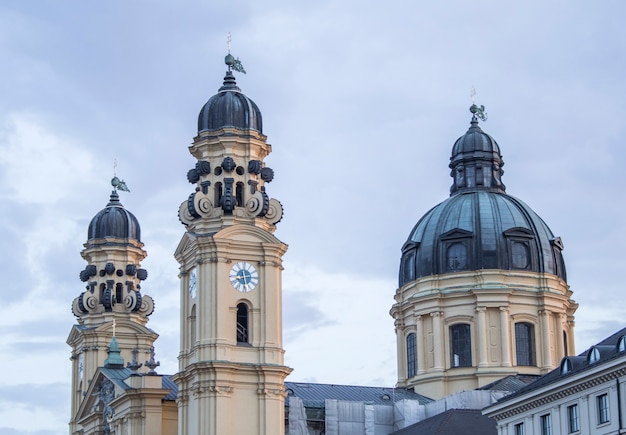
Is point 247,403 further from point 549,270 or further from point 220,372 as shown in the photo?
point 549,270

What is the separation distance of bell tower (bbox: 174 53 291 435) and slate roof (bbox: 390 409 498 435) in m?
8.14

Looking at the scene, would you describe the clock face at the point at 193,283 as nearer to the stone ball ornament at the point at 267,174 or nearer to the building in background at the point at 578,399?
the stone ball ornament at the point at 267,174

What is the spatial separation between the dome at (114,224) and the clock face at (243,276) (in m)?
25.5

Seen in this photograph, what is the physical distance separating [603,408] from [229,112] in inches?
1350

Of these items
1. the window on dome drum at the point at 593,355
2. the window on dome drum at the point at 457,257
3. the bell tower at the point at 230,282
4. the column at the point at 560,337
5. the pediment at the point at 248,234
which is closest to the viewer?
the window on dome drum at the point at 593,355

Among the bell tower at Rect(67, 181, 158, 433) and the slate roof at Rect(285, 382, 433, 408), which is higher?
the bell tower at Rect(67, 181, 158, 433)

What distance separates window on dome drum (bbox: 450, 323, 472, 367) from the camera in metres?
92.9

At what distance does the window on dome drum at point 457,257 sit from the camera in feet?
309

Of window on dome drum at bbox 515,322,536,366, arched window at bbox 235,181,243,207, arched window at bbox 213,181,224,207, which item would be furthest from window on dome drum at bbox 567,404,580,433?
window on dome drum at bbox 515,322,536,366

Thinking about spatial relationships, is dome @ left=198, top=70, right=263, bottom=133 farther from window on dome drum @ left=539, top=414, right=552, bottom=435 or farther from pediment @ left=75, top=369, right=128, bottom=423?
window on dome drum @ left=539, top=414, right=552, bottom=435

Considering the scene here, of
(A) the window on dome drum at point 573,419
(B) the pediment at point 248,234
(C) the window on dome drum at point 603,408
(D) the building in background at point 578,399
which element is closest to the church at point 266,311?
(B) the pediment at point 248,234

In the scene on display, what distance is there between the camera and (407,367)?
318ft

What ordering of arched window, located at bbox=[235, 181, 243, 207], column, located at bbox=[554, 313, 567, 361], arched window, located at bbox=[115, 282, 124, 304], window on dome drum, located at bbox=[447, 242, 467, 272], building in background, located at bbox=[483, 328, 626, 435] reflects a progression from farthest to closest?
arched window, located at bbox=[115, 282, 124, 304]
window on dome drum, located at bbox=[447, 242, 467, 272]
column, located at bbox=[554, 313, 567, 361]
arched window, located at bbox=[235, 181, 243, 207]
building in background, located at bbox=[483, 328, 626, 435]

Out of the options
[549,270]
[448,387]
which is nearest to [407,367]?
[448,387]
